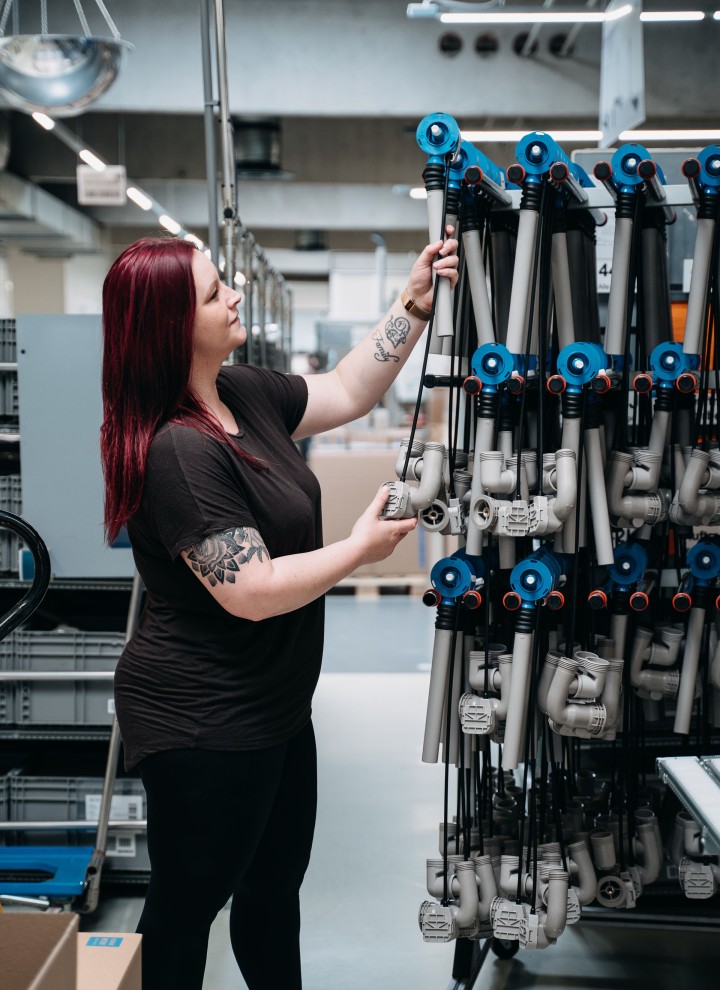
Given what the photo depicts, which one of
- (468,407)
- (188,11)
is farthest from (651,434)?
(188,11)

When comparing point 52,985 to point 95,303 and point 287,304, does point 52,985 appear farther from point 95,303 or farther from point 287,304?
point 95,303

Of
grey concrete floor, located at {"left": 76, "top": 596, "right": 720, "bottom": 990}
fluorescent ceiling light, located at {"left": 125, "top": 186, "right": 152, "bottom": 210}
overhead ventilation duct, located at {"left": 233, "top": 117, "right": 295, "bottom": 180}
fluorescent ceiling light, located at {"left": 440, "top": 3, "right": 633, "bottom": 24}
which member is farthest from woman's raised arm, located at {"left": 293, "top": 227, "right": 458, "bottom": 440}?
fluorescent ceiling light, located at {"left": 125, "top": 186, "right": 152, "bottom": 210}

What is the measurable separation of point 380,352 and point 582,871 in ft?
3.53

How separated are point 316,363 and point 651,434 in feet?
25.5

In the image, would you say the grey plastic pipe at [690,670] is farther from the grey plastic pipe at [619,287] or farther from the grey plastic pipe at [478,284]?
the grey plastic pipe at [478,284]

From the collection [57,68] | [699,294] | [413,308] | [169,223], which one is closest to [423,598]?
[413,308]

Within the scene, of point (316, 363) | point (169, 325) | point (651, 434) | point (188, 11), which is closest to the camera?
point (169, 325)

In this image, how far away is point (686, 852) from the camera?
2.01 meters

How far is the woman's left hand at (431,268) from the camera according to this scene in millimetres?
1767

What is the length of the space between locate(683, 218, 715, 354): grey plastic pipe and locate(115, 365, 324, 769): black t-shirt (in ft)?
2.64

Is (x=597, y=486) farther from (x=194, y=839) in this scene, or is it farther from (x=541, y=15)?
(x=541, y=15)

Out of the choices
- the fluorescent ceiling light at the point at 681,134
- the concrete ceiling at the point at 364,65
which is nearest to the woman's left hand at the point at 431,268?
the fluorescent ceiling light at the point at 681,134

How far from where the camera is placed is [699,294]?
1912 millimetres

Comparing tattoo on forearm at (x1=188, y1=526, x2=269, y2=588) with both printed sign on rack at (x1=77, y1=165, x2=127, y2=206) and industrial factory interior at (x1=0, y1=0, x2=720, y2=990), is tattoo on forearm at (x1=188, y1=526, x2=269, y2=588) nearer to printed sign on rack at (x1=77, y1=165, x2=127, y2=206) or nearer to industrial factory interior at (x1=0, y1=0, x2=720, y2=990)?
industrial factory interior at (x1=0, y1=0, x2=720, y2=990)
